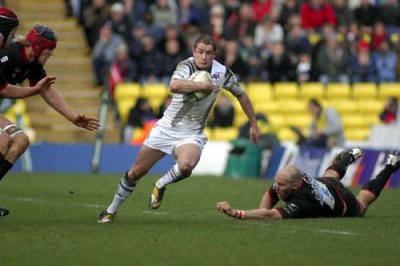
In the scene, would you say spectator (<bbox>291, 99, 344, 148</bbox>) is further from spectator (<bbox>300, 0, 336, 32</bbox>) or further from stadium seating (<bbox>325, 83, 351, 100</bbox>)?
spectator (<bbox>300, 0, 336, 32</bbox>)

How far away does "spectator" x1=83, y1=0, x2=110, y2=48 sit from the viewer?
27.9 meters

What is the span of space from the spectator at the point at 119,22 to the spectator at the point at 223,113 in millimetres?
3220

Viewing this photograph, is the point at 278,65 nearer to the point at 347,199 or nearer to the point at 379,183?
the point at 379,183

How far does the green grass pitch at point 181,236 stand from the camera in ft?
31.8

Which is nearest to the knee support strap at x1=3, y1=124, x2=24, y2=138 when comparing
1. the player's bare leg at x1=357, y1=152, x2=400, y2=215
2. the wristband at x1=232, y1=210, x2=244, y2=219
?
the wristband at x1=232, y1=210, x2=244, y2=219

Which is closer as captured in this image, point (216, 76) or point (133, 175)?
point (133, 175)

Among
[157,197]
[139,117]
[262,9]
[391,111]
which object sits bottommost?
[139,117]

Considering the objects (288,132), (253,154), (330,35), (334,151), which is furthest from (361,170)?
(330,35)

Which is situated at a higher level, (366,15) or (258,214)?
(258,214)

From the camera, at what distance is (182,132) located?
12.7 meters

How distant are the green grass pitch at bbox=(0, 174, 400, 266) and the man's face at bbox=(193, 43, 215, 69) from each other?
172 centimetres

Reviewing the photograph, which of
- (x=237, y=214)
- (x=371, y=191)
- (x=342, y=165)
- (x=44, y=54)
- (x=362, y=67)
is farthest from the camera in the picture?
(x=362, y=67)

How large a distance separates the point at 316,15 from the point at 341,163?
15.0m

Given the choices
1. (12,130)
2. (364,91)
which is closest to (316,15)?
(364,91)
